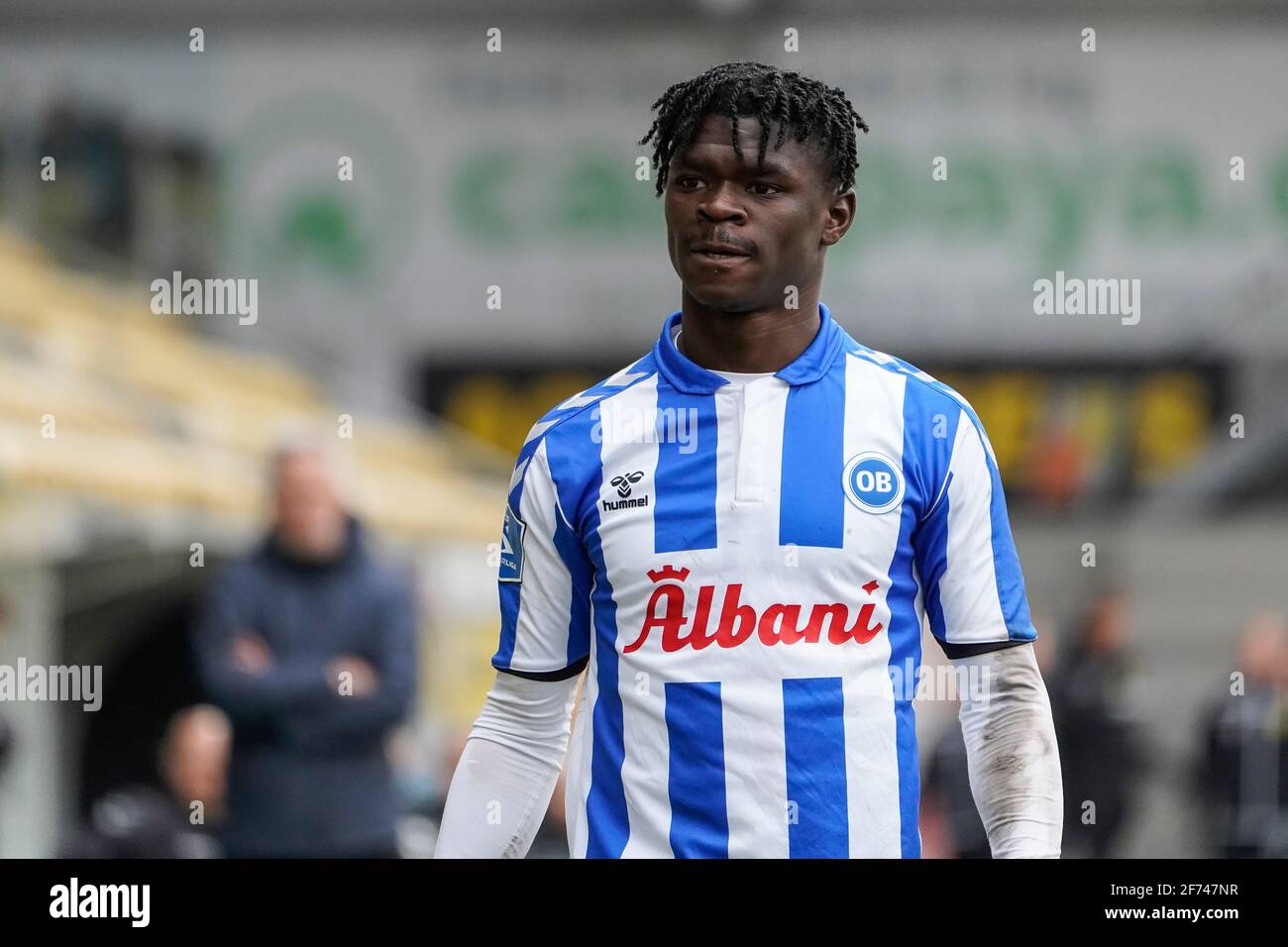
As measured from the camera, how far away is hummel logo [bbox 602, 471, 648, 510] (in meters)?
2.35

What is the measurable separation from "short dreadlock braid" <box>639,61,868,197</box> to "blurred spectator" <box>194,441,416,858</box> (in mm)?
2739

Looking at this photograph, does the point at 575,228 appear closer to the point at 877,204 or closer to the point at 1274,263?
the point at 877,204

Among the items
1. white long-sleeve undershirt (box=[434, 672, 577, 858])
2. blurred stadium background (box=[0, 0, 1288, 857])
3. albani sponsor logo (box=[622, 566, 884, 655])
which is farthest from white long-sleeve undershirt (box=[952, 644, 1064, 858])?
blurred stadium background (box=[0, 0, 1288, 857])

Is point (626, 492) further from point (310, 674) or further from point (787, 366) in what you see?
point (310, 674)

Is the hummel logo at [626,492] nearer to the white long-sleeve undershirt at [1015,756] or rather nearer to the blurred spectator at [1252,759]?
the white long-sleeve undershirt at [1015,756]

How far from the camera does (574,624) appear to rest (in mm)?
2449

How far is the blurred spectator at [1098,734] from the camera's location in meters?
7.65

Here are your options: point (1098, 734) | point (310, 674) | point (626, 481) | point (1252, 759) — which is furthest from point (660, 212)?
point (626, 481)

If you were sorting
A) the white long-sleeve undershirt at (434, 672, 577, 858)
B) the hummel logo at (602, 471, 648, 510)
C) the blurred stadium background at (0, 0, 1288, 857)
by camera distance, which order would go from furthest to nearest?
the blurred stadium background at (0, 0, 1288, 857), the white long-sleeve undershirt at (434, 672, 577, 858), the hummel logo at (602, 471, 648, 510)

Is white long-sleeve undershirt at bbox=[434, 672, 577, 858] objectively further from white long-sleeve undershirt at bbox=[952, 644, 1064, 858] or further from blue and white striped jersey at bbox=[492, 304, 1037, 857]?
white long-sleeve undershirt at bbox=[952, 644, 1064, 858]

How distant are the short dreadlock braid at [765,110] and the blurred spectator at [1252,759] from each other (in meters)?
5.99

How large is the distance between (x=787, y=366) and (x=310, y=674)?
280 centimetres

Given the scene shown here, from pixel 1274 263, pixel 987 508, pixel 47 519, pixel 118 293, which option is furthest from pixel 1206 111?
pixel 987 508
